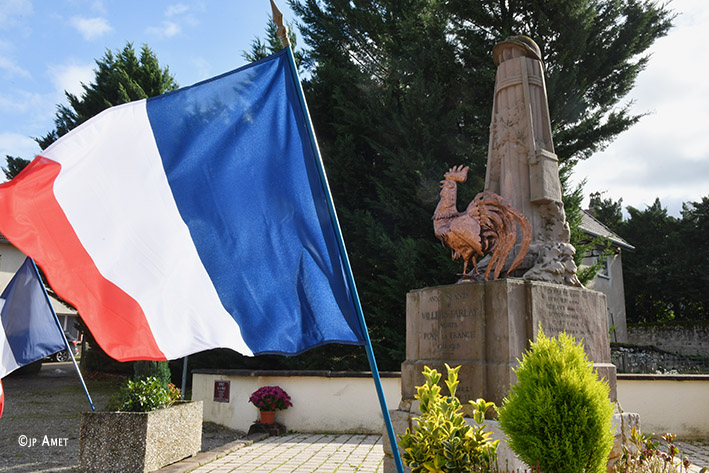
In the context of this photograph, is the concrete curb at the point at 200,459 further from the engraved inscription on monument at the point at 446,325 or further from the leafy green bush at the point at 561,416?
the leafy green bush at the point at 561,416

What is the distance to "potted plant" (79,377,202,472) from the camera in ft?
21.5

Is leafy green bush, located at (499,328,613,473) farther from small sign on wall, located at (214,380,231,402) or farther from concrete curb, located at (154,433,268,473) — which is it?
small sign on wall, located at (214,380,231,402)

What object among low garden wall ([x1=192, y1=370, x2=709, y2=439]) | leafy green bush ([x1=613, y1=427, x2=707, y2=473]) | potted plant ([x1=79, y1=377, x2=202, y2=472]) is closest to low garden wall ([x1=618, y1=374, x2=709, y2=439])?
low garden wall ([x1=192, y1=370, x2=709, y2=439])

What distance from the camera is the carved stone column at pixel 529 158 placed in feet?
21.0

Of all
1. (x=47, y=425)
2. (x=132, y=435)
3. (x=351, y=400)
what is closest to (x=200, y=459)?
(x=132, y=435)

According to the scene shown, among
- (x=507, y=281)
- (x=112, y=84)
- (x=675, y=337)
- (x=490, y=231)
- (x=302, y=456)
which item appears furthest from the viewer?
(x=675, y=337)

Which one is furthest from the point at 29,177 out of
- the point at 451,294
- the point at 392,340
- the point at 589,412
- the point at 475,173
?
the point at 475,173

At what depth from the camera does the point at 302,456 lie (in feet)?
25.0

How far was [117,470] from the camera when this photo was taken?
6.53 meters

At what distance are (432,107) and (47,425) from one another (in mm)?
11176

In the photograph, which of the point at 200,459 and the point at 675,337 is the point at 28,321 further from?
the point at 675,337

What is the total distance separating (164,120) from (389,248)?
9.46m

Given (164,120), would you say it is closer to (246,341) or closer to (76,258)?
(76,258)

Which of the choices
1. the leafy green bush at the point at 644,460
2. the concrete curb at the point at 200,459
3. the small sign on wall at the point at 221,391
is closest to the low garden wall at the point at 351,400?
the small sign on wall at the point at 221,391
